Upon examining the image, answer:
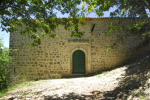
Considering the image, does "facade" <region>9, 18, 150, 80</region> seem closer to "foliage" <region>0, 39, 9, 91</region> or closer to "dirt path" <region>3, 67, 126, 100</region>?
"foliage" <region>0, 39, 9, 91</region>

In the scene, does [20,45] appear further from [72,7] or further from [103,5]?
[103,5]

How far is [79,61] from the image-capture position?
29.0 ft

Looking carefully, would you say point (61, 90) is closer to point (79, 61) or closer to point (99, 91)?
point (99, 91)

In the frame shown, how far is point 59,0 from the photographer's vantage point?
4262 mm

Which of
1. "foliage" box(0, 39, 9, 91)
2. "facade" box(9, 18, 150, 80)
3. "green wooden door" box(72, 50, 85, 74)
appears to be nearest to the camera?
"foliage" box(0, 39, 9, 91)

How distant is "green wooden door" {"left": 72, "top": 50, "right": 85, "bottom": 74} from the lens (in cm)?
874

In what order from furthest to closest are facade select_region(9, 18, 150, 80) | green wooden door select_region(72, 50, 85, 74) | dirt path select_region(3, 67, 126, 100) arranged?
green wooden door select_region(72, 50, 85, 74)
facade select_region(9, 18, 150, 80)
dirt path select_region(3, 67, 126, 100)

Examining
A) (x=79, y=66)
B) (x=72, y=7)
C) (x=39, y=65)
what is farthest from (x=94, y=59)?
(x=72, y=7)

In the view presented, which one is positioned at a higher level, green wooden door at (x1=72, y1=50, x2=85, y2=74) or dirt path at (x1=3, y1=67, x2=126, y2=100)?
green wooden door at (x1=72, y1=50, x2=85, y2=74)

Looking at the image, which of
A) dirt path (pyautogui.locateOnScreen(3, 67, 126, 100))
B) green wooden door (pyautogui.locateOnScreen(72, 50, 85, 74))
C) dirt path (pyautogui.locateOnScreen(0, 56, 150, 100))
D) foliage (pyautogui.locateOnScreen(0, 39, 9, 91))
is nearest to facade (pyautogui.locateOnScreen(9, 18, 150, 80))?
green wooden door (pyautogui.locateOnScreen(72, 50, 85, 74))

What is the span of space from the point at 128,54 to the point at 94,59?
9.18 ft

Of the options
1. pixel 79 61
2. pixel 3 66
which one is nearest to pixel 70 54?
pixel 79 61

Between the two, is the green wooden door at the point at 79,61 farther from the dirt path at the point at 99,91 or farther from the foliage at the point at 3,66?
the foliage at the point at 3,66

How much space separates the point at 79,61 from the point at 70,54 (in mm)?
941
